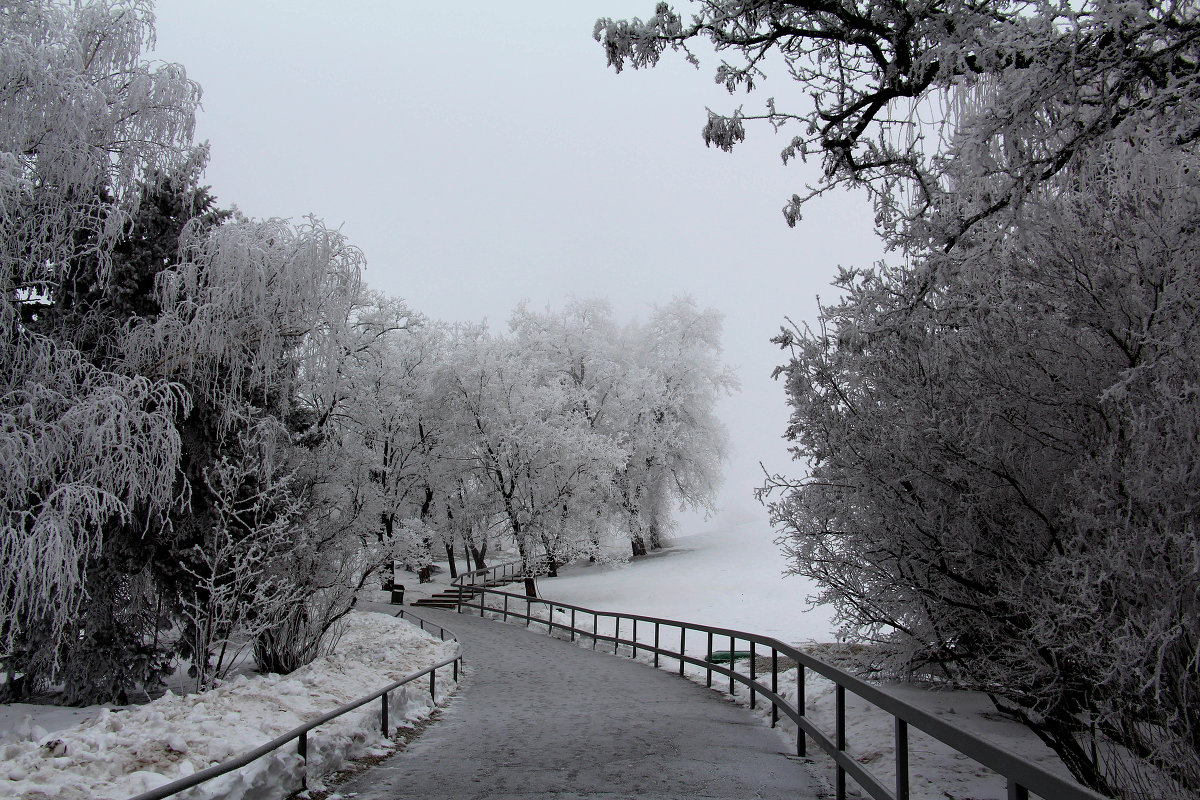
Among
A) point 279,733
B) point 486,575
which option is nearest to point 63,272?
point 279,733

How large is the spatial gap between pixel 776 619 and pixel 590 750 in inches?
698

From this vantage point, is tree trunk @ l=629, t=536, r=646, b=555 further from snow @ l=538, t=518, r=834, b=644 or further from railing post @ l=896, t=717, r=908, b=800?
railing post @ l=896, t=717, r=908, b=800

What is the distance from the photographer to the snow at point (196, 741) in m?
5.00

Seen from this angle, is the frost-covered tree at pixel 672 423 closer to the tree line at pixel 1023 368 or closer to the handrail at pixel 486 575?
the handrail at pixel 486 575

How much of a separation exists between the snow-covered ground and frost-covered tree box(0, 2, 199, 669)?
8.00 meters

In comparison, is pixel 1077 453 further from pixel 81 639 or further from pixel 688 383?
pixel 688 383

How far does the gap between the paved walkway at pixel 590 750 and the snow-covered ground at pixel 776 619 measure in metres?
0.55

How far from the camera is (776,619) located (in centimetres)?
2358

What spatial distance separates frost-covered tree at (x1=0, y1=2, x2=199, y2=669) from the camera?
Answer: 8.98m

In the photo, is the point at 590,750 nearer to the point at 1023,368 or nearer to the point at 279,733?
the point at 279,733

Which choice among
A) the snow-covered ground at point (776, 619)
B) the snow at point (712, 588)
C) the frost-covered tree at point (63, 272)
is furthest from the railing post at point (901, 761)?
the snow at point (712, 588)

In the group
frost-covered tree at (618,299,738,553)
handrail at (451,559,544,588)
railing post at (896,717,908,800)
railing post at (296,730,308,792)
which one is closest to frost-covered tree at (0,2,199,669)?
railing post at (296,730,308,792)

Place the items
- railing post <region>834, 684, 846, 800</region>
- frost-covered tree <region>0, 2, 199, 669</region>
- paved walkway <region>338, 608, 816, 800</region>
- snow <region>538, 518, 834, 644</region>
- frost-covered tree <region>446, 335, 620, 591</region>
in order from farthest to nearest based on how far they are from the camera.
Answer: frost-covered tree <region>446, 335, 620, 591</region> < snow <region>538, 518, 834, 644</region> < frost-covered tree <region>0, 2, 199, 669</region> < paved walkway <region>338, 608, 816, 800</region> < railing post <region>834, 684, 846, 800</region>

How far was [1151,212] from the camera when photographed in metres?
4.40
